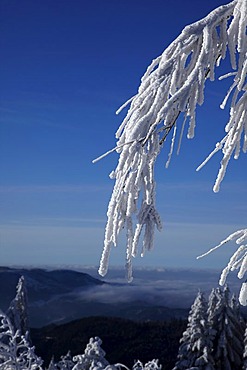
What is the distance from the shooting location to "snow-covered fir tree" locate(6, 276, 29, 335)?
126ft

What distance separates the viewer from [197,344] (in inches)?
1282

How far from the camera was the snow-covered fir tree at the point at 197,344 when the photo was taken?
31875mm

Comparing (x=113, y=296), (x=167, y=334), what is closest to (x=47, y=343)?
(x=167, y=334)

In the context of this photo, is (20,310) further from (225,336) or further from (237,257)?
(237,257)

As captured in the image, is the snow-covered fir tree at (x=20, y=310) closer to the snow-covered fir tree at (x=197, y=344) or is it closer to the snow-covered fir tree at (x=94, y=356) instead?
the snow-covered fir tree at (x=197, y=344)

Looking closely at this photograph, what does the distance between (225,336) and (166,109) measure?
111ft

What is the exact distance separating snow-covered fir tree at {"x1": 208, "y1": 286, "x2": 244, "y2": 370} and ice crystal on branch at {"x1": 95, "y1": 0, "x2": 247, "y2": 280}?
32.4m

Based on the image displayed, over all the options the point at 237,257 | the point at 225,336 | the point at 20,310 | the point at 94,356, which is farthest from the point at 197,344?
the point at 237,257

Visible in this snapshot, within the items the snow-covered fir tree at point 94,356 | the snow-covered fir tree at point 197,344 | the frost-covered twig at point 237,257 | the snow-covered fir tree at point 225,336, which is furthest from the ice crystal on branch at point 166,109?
the snow-covered fir tree at point 225,336

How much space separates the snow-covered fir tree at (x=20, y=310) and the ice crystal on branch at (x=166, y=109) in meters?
36.5

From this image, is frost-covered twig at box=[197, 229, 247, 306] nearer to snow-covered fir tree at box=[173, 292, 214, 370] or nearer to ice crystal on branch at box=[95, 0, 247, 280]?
ice crystal on branch at box=[95, 0, 247, 280]

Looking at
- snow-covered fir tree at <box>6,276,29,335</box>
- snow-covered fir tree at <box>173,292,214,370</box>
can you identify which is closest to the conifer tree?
snow-covered fir tree at <box>6,276,29,335</box>

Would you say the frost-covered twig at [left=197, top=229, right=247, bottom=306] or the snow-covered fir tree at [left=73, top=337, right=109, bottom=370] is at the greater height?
the frost-covered twig at [left=197, top=229, right=247, bottom=306]

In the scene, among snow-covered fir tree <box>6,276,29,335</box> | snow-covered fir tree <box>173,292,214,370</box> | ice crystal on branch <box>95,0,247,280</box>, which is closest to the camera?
ice crystal on branch <box>95,0,247,280</box>
